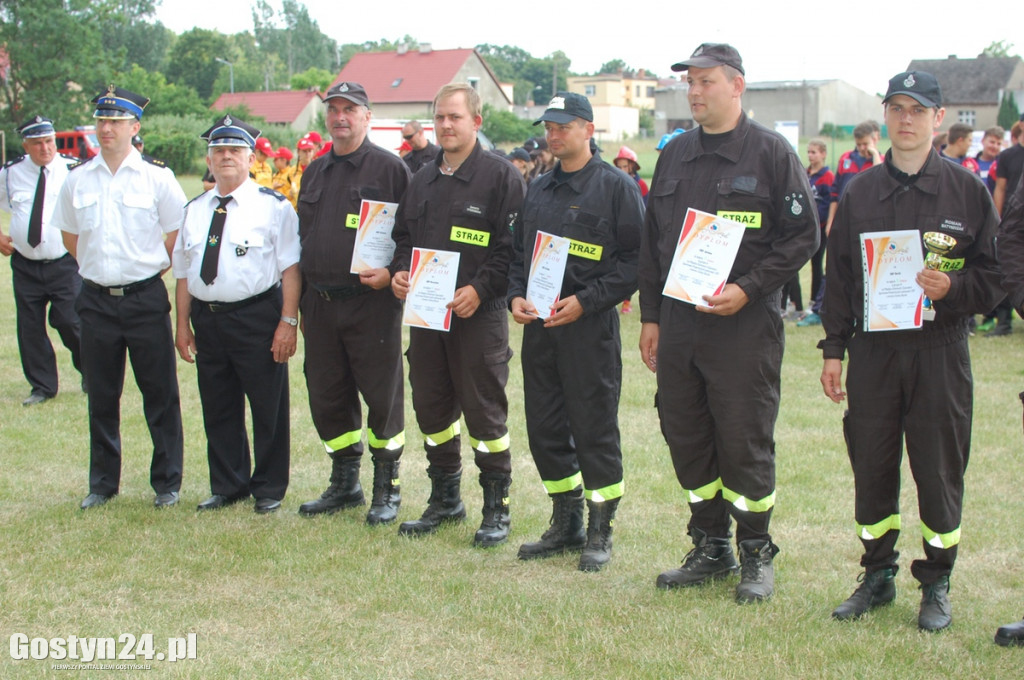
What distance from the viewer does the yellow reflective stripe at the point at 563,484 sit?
5.49 metres

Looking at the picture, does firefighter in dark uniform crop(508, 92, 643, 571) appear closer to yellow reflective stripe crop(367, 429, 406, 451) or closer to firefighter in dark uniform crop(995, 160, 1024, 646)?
yellow reflective stripe crop(367, 429, 406, 451)

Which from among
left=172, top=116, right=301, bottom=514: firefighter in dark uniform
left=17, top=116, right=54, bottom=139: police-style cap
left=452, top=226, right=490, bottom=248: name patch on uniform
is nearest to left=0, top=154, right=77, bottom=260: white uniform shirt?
left=17, top=116, right=54, bottom=139: police-style cap

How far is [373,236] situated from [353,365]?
771mm

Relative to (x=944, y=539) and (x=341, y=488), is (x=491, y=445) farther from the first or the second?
(x=944, y=539)

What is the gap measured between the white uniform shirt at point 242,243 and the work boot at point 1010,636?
412 centimetres

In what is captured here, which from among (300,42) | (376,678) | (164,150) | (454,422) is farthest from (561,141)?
(300,42)

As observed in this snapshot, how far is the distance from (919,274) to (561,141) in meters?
1.86

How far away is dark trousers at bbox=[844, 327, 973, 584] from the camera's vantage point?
4234 millimetres

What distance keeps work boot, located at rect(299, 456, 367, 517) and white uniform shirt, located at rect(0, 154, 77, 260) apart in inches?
153

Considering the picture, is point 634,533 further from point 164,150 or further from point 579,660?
point 164,150

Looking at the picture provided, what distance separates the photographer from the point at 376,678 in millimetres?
4070

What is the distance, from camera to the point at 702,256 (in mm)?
4562

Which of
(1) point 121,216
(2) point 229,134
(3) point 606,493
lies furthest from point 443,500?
(1) point 121,216

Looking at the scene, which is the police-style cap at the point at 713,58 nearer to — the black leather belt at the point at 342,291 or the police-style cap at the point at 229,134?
the black leather belt at the point at 342,291
